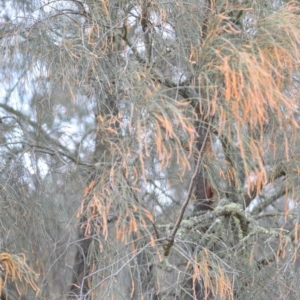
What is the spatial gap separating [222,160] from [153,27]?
0.69 meters

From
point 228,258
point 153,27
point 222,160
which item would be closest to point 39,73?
point 153,27

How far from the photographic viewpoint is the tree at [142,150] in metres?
2.39

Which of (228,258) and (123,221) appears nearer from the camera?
(123,221)

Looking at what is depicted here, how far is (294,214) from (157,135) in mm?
942

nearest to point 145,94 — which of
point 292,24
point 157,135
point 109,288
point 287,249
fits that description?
point 157,135

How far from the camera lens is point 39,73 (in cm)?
308

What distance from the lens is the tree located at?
7.83 ft

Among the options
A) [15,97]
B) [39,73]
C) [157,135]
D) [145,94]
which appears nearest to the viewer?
[157,135]

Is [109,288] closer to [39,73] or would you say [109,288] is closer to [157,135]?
[157,135]

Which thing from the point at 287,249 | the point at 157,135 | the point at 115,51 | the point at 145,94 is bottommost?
the point at 287,249

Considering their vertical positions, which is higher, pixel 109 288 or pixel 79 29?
pixel 79 29

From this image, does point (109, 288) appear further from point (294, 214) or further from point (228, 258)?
point (294, 214)

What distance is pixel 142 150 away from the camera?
246 cm

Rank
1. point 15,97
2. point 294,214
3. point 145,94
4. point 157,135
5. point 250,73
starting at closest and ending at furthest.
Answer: point 250,73 → point 157,135 → point 145,94 → point 294,214 → point 15,97
